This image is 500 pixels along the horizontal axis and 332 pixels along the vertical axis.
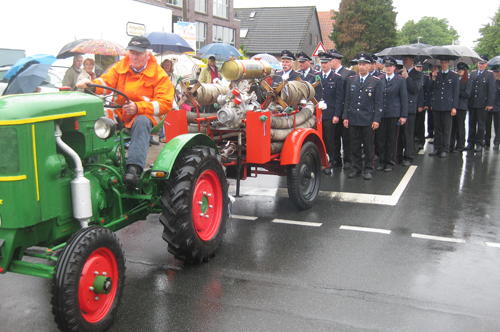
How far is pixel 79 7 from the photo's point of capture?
16.2 metres

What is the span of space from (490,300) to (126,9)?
690 inches

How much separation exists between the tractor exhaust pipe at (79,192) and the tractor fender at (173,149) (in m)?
0.85

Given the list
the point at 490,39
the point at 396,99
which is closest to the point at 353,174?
the point at 396,99

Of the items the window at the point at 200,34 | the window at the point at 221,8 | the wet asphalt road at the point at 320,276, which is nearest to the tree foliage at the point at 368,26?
the window at the point at 221,8

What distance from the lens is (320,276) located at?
439 cm

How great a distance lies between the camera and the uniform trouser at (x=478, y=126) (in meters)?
11.9

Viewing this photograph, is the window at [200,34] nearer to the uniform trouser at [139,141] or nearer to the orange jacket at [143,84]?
the orange jacket at [143,84]

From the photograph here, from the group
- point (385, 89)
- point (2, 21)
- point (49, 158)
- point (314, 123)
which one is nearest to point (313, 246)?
point (314, 123)

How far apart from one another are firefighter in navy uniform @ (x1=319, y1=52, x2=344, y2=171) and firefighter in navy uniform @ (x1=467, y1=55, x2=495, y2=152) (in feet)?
14.4

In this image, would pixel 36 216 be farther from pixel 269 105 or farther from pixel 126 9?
pixel 126 9

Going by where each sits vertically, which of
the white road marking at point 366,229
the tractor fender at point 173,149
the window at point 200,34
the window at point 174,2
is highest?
the window at point 174,2

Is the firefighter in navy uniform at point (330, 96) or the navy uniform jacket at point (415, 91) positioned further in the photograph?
the navy uniform jacket at point (415, 91)

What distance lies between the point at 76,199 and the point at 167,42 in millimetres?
10932

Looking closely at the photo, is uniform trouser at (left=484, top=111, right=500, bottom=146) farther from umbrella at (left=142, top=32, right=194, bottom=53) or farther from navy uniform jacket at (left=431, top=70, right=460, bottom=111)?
umbrella at (left=142, top=32, right=194, bottom=53)
